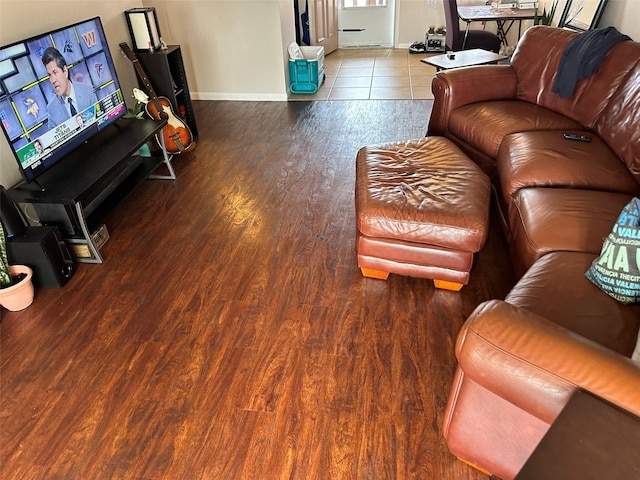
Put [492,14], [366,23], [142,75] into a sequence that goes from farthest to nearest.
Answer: [366,23]
[492,14]
[142,75]

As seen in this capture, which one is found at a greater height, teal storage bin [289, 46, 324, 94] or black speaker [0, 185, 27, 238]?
black speaker [0, 185, 27, 238]

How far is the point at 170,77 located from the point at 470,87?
7.53 feet

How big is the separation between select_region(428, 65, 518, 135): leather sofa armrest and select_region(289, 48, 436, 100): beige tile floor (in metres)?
1.59

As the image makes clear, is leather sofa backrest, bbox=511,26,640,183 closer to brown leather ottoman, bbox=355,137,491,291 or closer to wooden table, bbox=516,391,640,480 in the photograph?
brown leather ottoman, bbox=355,137,491,291

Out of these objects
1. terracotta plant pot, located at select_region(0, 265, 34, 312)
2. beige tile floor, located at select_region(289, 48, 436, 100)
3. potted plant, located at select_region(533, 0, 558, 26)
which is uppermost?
potted plant, located at select_region(533, 0, 558, 26)

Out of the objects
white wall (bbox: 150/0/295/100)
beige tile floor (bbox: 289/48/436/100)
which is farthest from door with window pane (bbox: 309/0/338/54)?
white wall (bbox: 150/0/295/100)

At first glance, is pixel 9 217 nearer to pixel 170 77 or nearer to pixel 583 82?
pixel 170 77

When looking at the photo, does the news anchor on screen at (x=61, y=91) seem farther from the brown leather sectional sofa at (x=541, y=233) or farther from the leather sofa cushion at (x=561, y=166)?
the leather sofa cushion at (x=561, y=166)

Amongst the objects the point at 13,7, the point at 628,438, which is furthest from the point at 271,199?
the point at 628,438

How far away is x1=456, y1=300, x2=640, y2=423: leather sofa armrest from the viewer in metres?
0.98

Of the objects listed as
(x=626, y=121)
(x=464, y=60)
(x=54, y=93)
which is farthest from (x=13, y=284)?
(x=464, y=60)

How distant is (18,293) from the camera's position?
2.10 meters

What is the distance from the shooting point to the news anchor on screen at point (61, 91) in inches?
92.4

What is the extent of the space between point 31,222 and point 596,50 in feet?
11.2
